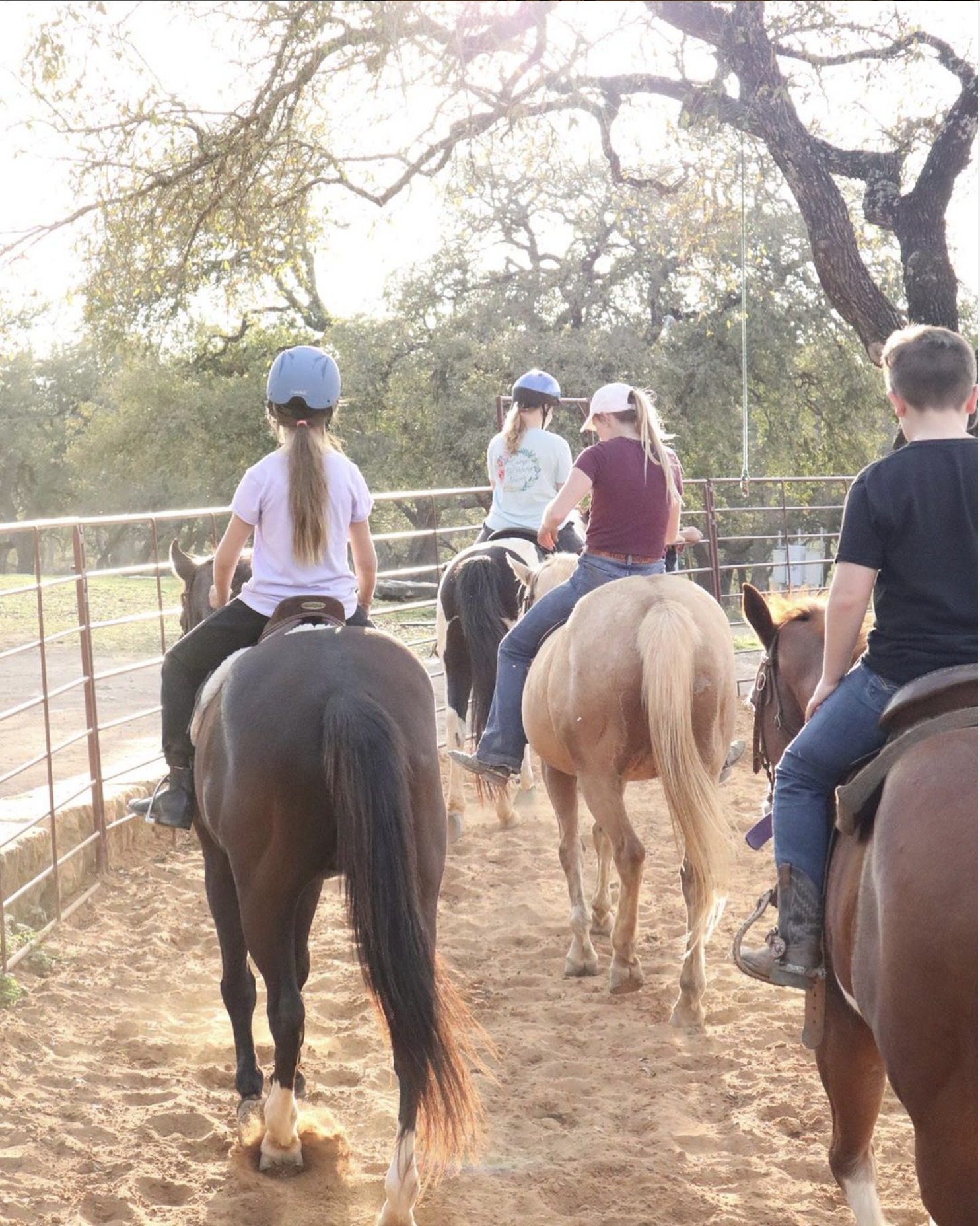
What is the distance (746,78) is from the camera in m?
8.84

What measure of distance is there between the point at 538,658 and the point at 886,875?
339cm

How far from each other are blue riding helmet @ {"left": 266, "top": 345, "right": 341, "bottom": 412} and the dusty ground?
228 centimetres

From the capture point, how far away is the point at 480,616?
22.9 ft

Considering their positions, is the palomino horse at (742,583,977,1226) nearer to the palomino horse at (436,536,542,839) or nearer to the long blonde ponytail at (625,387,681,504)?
the long blonde ponytail at (625,387,681,504)

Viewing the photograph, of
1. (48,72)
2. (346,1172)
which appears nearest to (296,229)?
(48,72)

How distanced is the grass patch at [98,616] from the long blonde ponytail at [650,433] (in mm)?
8504

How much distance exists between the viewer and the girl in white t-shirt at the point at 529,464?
7.07 meters

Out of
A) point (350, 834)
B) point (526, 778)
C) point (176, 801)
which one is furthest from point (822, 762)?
point (526, 778)

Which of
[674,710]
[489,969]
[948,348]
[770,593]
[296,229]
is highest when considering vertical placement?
[296,229]

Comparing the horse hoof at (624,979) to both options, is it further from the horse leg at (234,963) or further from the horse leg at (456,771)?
the horse leg at (456,771)

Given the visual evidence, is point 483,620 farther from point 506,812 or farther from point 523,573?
point 506,812

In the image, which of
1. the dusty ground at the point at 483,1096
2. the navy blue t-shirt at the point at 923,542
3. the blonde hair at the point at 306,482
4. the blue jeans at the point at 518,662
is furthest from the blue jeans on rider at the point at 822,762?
the blue jeans at the point at 518,662

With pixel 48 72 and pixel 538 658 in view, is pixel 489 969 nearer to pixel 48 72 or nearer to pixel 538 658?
pixel 538 658

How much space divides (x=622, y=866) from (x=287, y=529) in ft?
6.77
